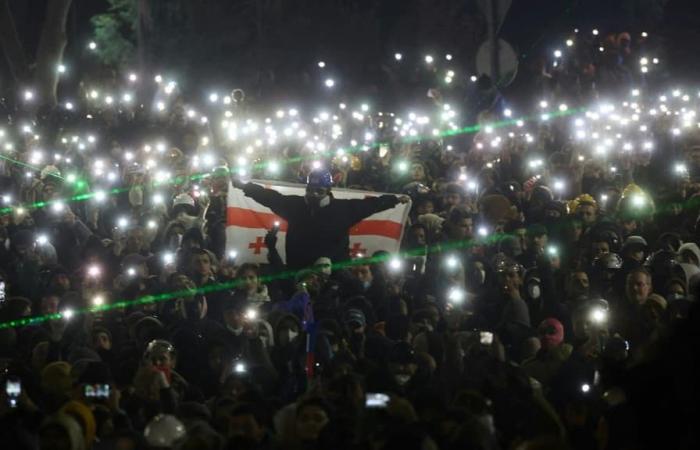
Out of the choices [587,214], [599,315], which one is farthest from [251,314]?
[587,214]

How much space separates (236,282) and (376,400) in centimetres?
397

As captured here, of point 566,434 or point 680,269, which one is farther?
point 680,269

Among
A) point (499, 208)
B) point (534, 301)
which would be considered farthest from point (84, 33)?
point (534, 301)

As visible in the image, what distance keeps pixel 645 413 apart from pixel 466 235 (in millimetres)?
7488

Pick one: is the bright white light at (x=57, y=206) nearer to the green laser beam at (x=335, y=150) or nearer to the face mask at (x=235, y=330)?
the green laser beam at (x=335, y=150)

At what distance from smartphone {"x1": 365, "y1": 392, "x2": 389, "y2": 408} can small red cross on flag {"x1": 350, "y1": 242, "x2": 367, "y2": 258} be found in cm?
503

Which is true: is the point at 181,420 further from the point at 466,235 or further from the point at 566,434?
the point at 466,235

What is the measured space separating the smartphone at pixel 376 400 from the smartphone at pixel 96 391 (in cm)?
193

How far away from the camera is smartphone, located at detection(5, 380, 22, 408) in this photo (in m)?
8.41

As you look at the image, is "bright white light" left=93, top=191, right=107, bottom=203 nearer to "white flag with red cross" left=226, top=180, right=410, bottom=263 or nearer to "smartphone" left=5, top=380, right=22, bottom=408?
"white flag with red cross" left=226, top=180, right=410, bottom=263

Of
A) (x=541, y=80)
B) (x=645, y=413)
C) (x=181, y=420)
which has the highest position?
(x=541, y=80)

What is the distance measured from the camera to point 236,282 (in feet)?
36.9

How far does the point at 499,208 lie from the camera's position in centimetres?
1364

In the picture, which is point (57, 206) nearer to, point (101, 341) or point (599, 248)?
point (101, 341)
